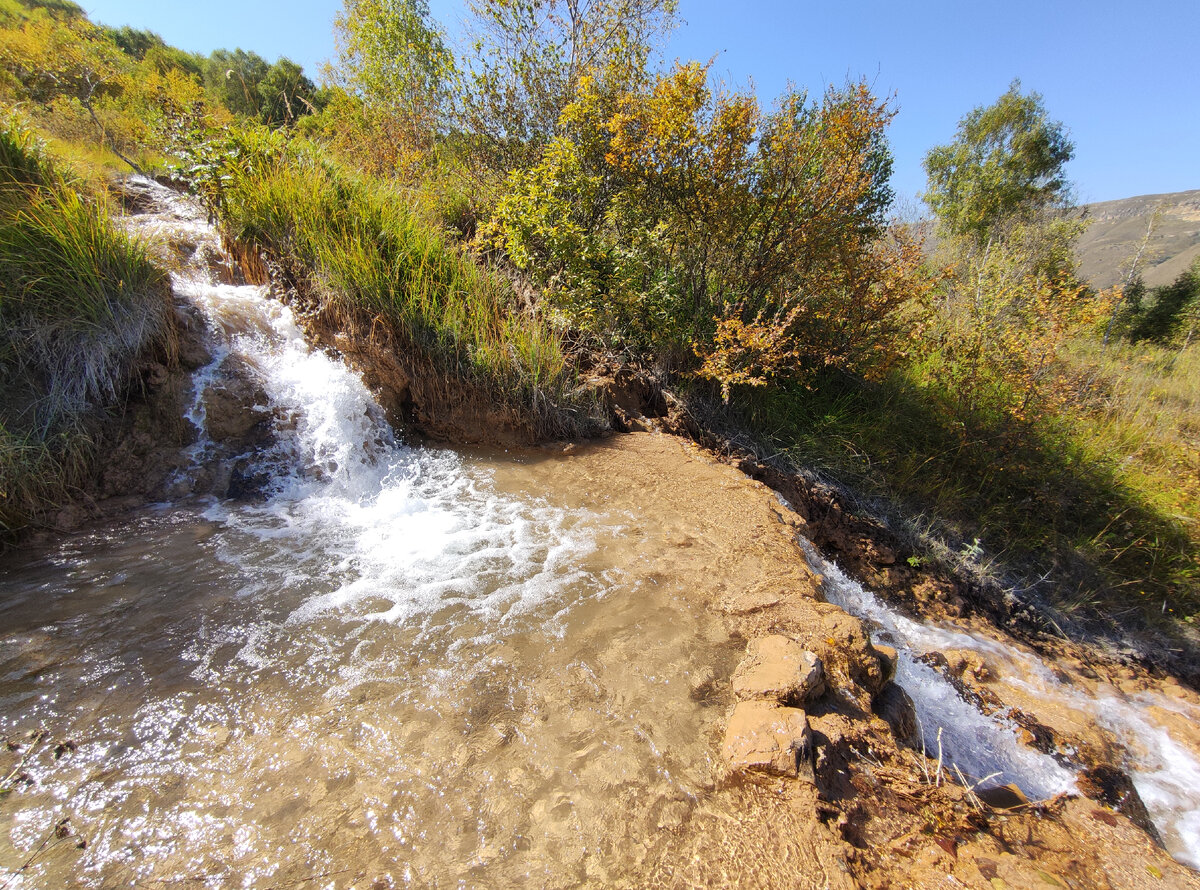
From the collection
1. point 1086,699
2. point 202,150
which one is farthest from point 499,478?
point 1086,699

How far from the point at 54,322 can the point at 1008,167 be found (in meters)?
20.1

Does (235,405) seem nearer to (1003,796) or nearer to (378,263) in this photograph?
(378,263)

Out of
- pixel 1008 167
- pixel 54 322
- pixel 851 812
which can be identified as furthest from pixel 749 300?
pixel 1008 167

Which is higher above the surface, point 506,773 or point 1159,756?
point 506,773

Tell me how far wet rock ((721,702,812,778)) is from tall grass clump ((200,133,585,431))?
3.29 metres

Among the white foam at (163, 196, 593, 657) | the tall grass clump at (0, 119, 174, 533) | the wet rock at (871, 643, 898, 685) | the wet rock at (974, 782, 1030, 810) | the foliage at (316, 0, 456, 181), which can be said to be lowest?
the wet rock at (974, 782, 1030, 810)

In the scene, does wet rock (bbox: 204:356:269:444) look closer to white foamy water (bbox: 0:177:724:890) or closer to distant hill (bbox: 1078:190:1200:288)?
white foamy water (bbox: 0:177:724:890)

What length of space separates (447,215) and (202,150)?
240 cm

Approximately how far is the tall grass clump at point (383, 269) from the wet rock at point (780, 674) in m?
3.04

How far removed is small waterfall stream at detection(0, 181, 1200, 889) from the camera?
153 centimetres

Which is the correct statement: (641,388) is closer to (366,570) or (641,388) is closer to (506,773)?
(366,570)

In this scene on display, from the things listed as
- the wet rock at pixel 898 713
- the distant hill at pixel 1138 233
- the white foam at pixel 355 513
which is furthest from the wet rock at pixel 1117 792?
the distant hill at pixel 1138 233

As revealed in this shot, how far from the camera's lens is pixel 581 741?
1905 mm

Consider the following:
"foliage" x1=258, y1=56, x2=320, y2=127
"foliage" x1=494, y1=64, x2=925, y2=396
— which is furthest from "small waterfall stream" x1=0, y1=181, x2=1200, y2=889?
"foliage" x1=258, y1=56, x2=320, y2=127
